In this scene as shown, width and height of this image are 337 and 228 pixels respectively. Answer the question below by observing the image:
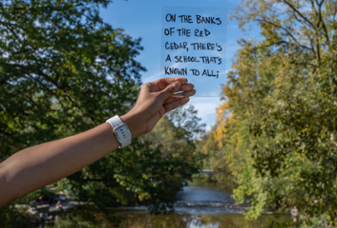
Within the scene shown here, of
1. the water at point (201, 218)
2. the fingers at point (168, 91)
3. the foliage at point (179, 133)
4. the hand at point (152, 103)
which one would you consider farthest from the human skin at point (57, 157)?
the foliage at point (179, 133)

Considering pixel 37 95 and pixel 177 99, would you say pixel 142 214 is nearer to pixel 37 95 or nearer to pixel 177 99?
pixel 37 95

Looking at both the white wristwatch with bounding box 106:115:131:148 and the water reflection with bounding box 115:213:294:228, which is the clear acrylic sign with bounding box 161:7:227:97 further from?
the water reflection with bounding box 115:213:294:228

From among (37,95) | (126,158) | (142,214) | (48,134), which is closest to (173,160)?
(126,158)

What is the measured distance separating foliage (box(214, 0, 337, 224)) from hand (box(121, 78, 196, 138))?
→ 10.1 feet

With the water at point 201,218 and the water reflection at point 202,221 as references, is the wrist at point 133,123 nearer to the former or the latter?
the water at point 201,218

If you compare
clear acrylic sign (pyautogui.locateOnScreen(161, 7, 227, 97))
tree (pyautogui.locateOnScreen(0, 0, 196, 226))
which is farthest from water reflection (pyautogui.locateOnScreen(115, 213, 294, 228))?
clear acrylic sign (pyautogui.locateOnScreen(161, 7, 227, 97))

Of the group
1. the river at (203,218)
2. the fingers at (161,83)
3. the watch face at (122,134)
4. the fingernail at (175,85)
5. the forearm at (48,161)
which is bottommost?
the river at (203,218)

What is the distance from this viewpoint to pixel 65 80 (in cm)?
669

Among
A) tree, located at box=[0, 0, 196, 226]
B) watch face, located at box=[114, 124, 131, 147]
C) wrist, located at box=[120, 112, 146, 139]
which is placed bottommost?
watch face, located at box=[114, 124, 131, 147]

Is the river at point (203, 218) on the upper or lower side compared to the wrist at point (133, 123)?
lower

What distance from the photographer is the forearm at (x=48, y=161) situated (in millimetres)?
976

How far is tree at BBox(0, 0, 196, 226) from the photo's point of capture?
583 cm

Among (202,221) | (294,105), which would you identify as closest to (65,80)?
(294,105)

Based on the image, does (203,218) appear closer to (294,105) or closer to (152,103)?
(294,105)
